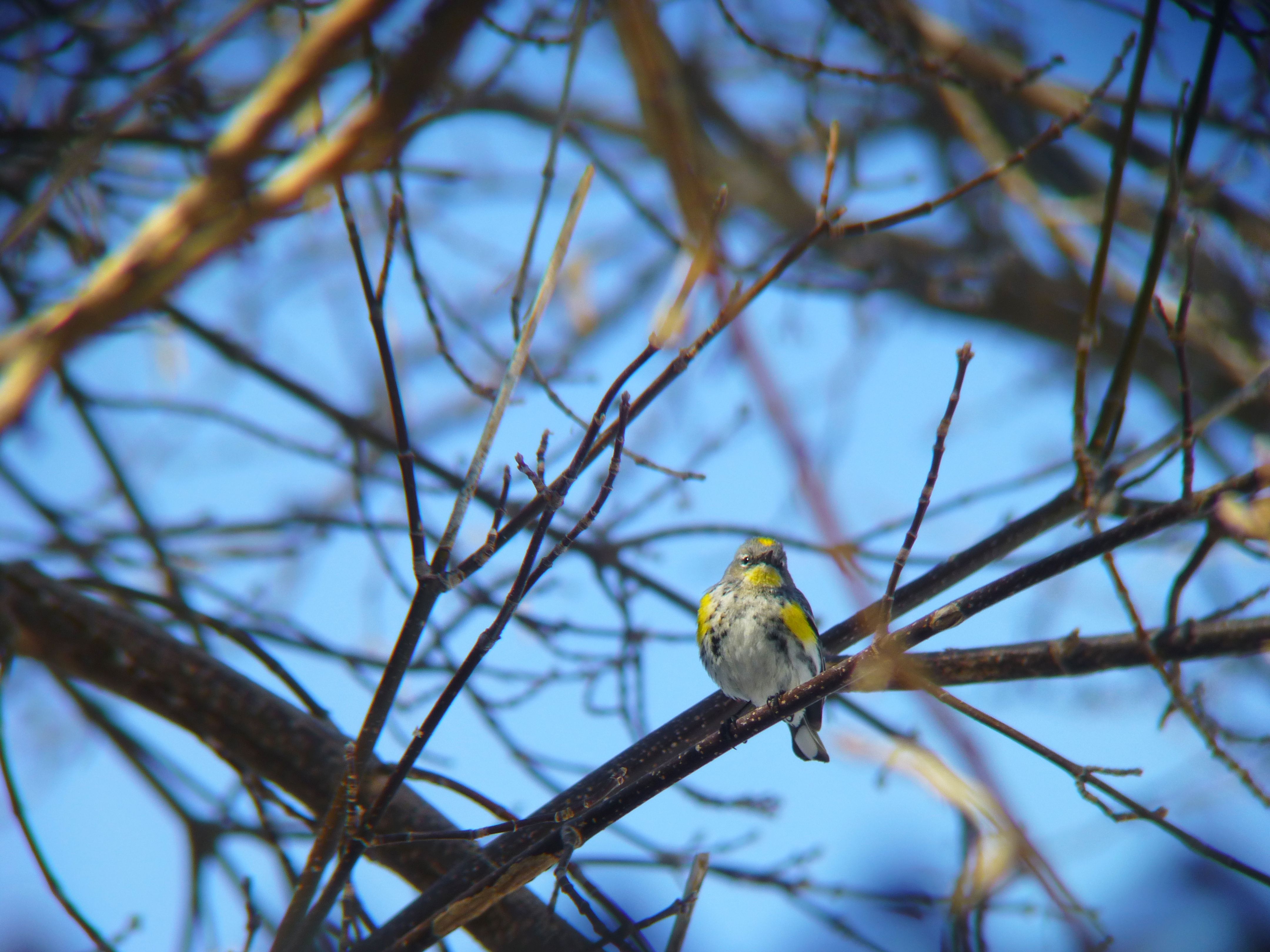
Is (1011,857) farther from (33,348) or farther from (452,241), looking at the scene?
(452,241)

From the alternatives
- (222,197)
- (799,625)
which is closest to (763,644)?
(799,625)

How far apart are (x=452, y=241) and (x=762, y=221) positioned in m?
3.23

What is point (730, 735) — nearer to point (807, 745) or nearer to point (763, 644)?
point (763, 644)

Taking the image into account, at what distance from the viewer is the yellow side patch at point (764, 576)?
11.5 ft

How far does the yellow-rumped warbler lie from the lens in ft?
10.1

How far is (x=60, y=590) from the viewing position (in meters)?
2.90

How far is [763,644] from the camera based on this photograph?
314 centimetres

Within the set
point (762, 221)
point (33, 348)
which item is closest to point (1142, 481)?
point (33, 348)

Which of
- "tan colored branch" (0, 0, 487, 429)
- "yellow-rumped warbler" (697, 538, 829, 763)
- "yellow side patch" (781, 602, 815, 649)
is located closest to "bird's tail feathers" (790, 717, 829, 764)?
"yellow-rumped warbler" (697, 538, 829, 763)

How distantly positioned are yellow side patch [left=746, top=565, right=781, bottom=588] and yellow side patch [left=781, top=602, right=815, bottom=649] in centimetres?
23

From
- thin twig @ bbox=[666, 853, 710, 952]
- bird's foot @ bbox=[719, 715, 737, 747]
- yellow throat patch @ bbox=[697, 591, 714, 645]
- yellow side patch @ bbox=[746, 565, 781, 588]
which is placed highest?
yellow side patch @ bbox=[746, 565, 781, 588]

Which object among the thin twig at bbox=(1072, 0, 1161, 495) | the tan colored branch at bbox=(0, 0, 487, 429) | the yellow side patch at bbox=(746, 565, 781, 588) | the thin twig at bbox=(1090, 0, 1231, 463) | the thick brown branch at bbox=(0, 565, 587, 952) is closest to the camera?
the tan colored branch at bbox=(0, 0, 487, 429)

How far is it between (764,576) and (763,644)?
46 cm

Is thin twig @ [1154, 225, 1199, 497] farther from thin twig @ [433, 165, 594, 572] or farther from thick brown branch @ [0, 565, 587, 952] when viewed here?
thick brown branch @ [0, 565, 587, 952]
